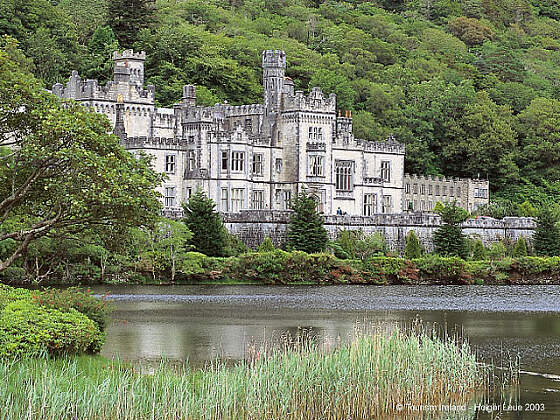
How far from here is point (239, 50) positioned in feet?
361

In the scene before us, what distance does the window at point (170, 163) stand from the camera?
2997 inches

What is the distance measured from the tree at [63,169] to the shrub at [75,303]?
2.44m

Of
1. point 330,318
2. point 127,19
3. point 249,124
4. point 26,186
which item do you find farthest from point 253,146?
point 26,186

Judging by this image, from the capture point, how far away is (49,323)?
25.5 metres

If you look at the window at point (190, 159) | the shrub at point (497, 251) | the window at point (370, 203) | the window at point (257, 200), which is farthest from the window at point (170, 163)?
the shrub at point (497, 251)

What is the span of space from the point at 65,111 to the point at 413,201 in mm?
68098

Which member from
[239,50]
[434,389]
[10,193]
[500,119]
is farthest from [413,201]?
[434,389]

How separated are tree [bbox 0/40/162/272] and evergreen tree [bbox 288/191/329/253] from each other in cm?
3615

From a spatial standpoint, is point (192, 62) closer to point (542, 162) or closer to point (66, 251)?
point (542, 162)

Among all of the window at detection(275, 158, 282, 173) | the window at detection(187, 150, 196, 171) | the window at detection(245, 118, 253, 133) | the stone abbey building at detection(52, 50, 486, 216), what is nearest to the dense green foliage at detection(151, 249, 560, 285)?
the stone abbey building at detection(52, 50, 486, 216)

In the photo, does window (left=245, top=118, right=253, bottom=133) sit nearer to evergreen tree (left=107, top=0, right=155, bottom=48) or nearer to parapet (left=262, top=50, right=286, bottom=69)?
parapet (left=262, top=50, right=286, bottom=69)

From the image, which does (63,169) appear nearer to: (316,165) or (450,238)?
(450,238)

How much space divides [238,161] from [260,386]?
182 ft

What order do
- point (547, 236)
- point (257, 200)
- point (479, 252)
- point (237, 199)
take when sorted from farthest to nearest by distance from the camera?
1. point (257, 200)
2. point (237, 199)
3. point (547, 236)
4. point (479, 252)
